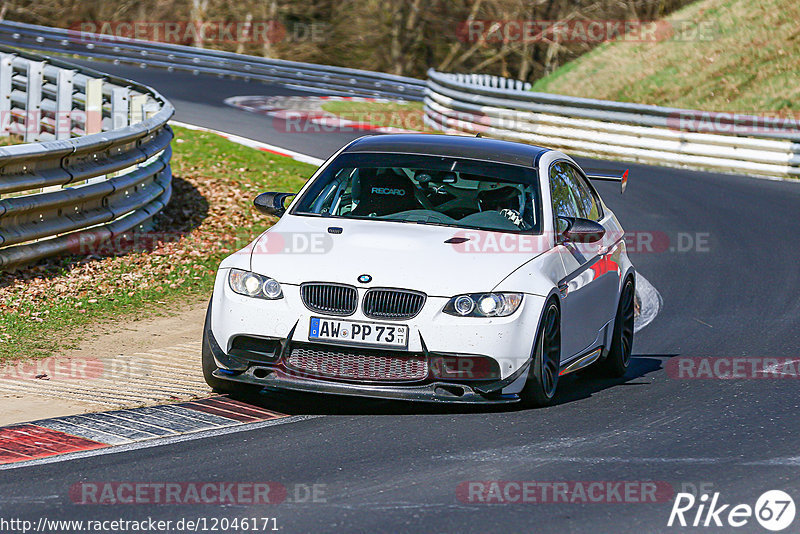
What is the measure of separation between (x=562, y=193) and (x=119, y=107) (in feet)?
31.4

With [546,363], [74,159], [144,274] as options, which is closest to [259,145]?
[74,159]

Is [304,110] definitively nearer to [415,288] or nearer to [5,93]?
[5,93]

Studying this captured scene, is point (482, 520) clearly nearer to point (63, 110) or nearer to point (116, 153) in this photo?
point (116, 153)

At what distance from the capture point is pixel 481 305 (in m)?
7.24

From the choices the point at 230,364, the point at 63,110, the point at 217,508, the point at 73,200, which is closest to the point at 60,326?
the point at 73,200

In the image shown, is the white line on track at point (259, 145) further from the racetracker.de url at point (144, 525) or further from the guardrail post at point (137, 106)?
the racetracker.de url at point (144, 525)

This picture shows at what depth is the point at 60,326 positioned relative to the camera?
9914 millimetres

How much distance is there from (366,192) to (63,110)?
10.5 meters

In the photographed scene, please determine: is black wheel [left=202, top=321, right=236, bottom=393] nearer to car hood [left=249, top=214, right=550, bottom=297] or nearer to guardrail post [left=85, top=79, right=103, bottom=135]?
car hood [left=249, top=214, right=550, bottom=297]

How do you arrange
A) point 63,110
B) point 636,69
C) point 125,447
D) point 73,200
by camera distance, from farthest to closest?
→ 1. point 636,69
2. point 63,110
3. point 73,200
4. point 125,447

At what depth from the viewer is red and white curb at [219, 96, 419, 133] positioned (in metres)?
25.9

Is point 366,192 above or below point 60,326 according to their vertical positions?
above

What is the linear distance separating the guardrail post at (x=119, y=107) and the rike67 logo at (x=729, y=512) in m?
12.3

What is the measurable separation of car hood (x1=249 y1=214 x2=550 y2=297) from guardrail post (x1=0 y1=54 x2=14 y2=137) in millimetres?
12371
